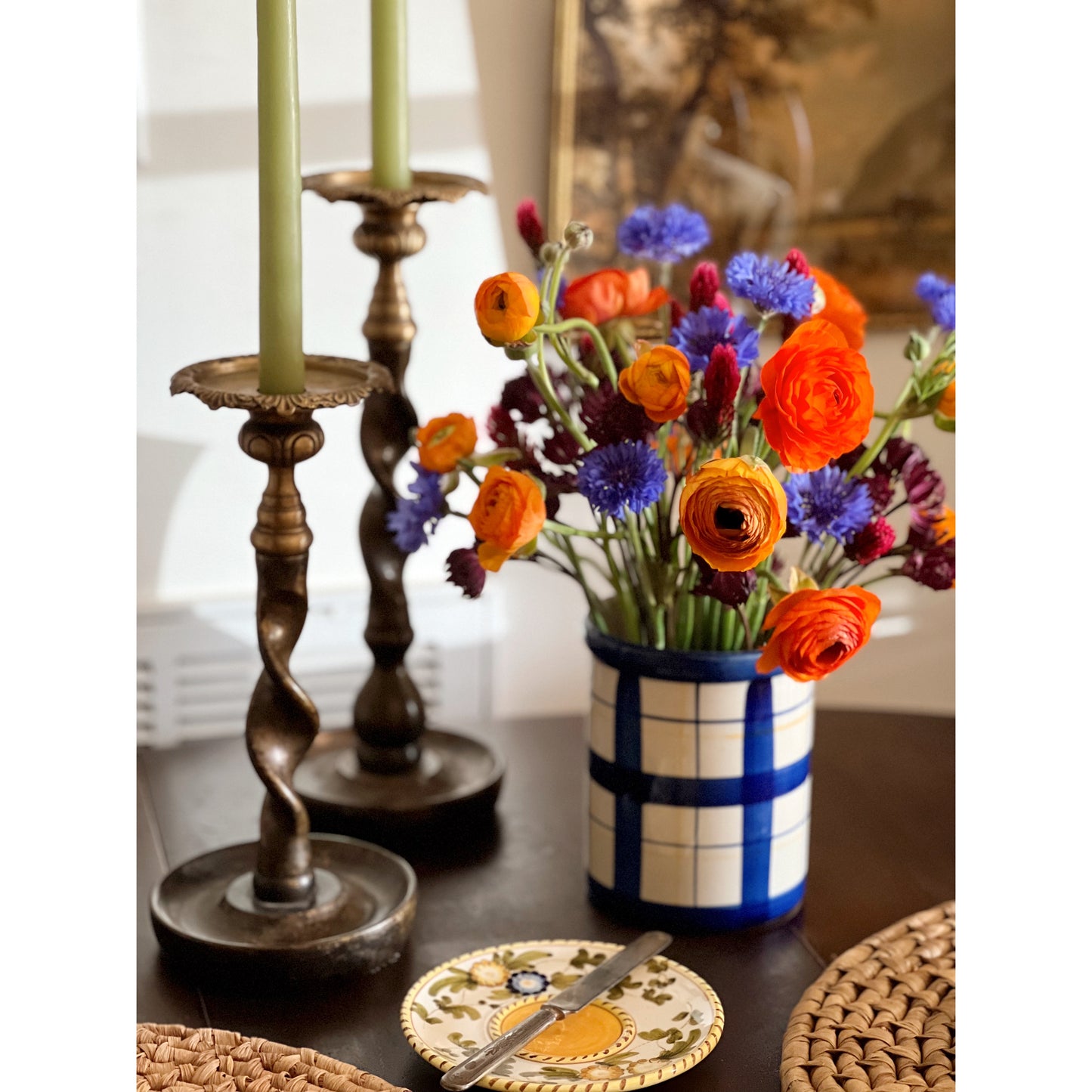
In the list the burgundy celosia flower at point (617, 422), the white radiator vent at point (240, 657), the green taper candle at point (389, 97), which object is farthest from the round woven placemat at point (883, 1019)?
the white radiator vent at point (240, 657)

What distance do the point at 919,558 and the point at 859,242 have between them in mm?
1090

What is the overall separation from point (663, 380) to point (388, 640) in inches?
16.9

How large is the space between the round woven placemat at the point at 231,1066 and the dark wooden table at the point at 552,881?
0.14 ft

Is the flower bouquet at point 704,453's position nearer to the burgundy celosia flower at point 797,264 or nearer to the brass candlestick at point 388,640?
the burgundy celosia flower at point 797,264

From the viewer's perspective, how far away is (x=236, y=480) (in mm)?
1649

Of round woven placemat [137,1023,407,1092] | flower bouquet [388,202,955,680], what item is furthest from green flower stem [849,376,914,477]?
round woven placemat [137,1023,407,1092]

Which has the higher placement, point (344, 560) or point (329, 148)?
point (329, 148)

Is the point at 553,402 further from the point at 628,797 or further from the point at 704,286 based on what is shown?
the point at 628,797

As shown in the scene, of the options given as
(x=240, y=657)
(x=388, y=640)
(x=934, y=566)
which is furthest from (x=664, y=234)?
(x=240, y=657)

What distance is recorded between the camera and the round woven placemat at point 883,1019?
2.42 feet
